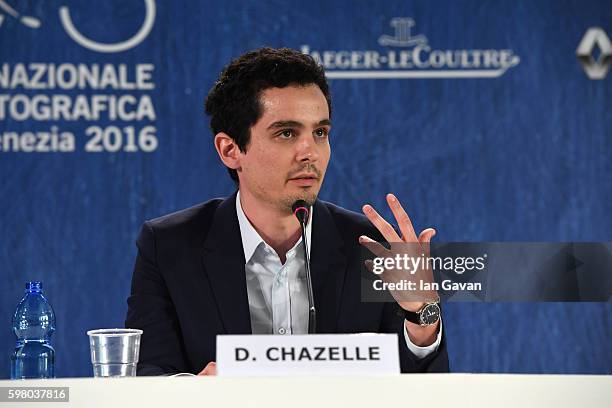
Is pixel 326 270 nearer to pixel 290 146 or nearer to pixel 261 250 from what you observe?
pixel 261 250

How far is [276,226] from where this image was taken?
6.52 ft

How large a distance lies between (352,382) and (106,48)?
2434mm

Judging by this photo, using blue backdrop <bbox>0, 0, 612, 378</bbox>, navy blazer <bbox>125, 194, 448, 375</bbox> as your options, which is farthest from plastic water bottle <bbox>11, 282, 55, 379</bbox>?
blue backdrop <bbox>0, 0, 612, 378</bbox>

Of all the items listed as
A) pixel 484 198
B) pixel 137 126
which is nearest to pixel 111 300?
pixel 137 126

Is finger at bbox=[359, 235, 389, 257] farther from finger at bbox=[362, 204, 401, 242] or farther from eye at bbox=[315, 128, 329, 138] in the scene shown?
eye at bbox=[315, 128, 329, 138]

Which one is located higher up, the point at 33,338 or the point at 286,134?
the point at 286,134

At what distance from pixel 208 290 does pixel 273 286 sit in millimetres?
140

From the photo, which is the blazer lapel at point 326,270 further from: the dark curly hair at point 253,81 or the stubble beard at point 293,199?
the dark curly hair at point 253,81

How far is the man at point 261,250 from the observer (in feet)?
6.13

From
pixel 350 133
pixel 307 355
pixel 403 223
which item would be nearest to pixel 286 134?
pixel 403 223

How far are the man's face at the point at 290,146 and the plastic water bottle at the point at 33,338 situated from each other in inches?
20.9

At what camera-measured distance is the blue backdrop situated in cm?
320

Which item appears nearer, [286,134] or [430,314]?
[430,314]

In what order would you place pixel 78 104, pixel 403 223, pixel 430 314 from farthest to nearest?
pixel 78 104
pixel 403 223
pixel 430 314
